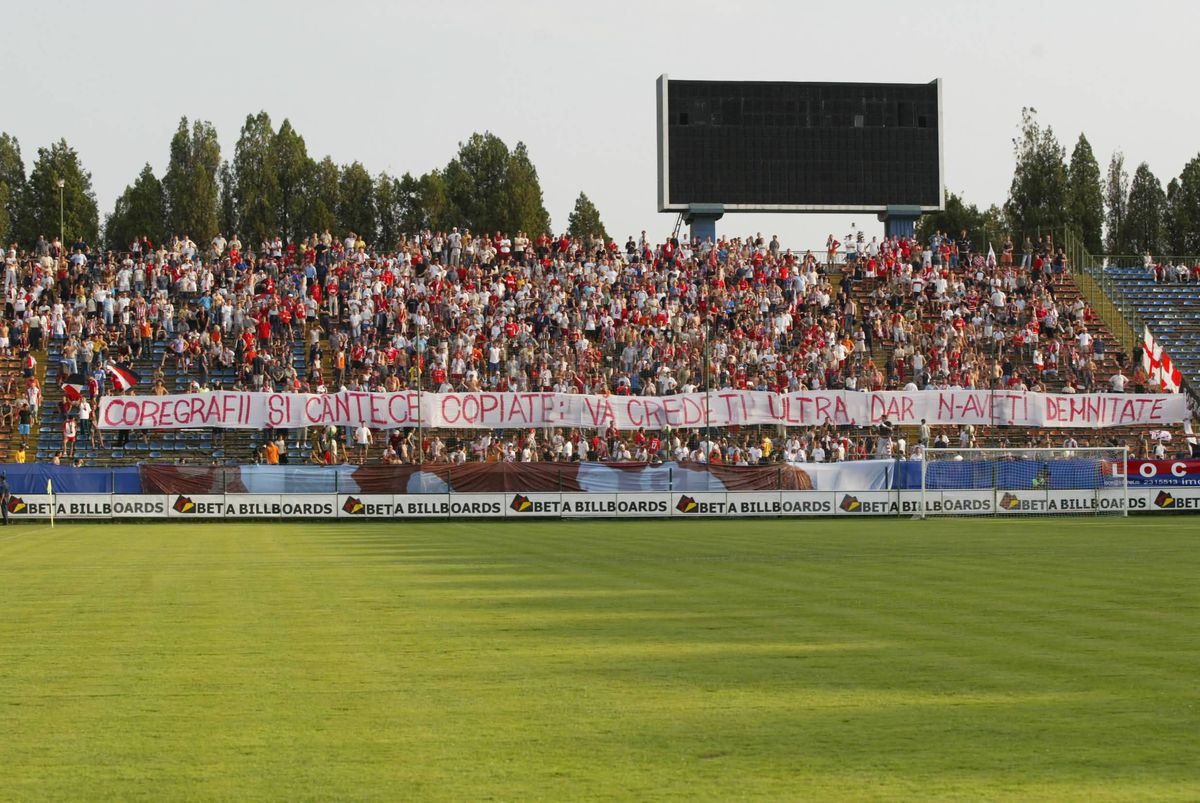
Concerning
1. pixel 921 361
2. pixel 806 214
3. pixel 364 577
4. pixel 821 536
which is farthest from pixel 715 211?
pixel 364 577

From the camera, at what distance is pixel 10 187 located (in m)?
122

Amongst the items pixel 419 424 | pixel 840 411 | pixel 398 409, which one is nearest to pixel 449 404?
pixel 398 409

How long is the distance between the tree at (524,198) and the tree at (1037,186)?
32114 mm

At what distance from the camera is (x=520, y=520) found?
151ft

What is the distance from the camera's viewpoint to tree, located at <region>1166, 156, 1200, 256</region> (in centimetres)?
10850

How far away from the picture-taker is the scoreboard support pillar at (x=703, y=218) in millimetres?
66625

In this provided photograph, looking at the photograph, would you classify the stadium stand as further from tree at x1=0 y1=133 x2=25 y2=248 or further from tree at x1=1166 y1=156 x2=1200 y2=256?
tree at x1=0 y1=133 x2=25 y2=248

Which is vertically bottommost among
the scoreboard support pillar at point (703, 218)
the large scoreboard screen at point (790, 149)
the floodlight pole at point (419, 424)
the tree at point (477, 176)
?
the floodlight pole at point (419, 424)

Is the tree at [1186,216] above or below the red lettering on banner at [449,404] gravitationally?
above

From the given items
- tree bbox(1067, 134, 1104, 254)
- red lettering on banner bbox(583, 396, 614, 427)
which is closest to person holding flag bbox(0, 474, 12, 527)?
red lettering on banner bbox(583, 396, 614, 427)

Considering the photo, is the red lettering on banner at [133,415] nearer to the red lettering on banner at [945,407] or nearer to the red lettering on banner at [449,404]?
the red lettering on banner at [449,404]

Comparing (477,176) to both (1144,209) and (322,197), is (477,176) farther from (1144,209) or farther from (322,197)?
(1144,209)

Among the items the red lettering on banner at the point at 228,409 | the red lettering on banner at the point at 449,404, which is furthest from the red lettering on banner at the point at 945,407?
the red lettering on banner at the point at 228,409

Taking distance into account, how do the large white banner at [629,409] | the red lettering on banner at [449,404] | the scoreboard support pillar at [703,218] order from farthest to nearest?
the scoreboard support pillar at [703,218], the red lettering on banner at [449,404], the large white banner at [629,409]
